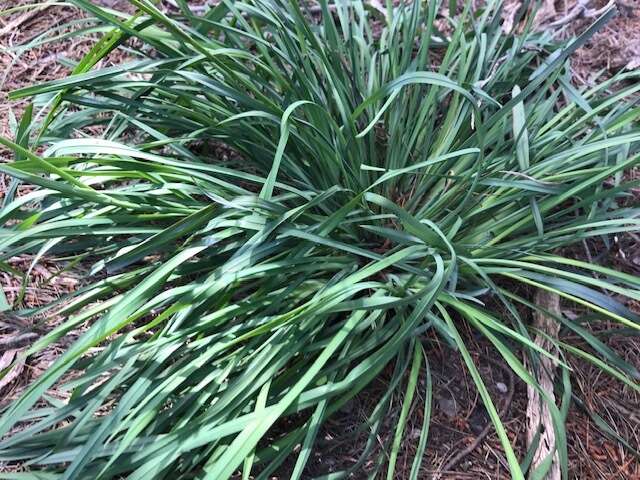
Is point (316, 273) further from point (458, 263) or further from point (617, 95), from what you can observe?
point (617, 95)

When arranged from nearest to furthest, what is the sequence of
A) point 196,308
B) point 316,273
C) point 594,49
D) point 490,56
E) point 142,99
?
point 196,308
point 316,273
point 142,99
point 490,56
point 594,49

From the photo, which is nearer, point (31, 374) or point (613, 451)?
point (613, 451)

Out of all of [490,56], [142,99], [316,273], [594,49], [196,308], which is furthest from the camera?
[594,49]

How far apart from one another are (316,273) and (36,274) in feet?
2.67

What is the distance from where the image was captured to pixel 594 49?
6.56 feet

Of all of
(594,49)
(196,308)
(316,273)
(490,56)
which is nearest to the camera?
(196,308)

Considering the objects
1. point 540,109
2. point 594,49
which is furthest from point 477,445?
point 594,49

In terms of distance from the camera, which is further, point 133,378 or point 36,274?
point 36,274

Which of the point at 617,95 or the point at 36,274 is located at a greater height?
the point at 36,274

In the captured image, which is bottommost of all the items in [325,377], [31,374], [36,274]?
[325,377]

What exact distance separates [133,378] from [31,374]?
38 cm

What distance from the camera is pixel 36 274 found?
5.50ft

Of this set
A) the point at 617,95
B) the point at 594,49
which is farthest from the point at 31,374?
the point at 594,49

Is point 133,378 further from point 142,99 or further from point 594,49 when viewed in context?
point 594,49
